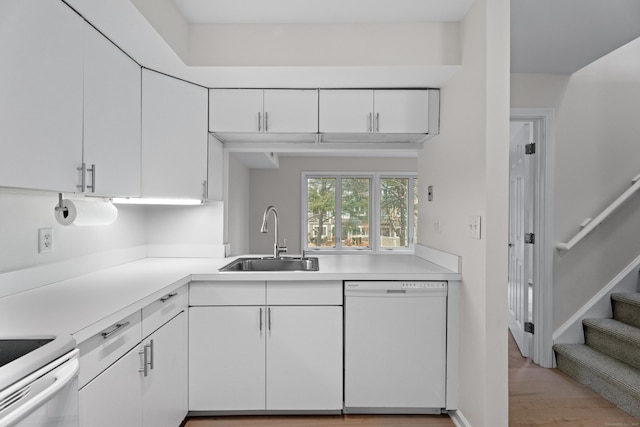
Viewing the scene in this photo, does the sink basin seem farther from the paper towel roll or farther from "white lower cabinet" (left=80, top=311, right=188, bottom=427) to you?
the paper towel roll

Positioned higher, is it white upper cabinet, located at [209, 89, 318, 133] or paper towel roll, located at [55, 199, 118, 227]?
white upper cabinet, located at [209, 89, 318, 133]

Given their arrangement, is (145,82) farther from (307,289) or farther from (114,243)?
(307,289)

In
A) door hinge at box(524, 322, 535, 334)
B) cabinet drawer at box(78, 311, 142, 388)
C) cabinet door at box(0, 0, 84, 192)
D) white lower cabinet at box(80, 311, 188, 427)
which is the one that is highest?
cabinet door at box(0, 0, 84, 192)

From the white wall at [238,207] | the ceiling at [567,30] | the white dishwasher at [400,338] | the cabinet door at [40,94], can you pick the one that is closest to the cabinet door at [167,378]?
the cabinet door at [40,94]

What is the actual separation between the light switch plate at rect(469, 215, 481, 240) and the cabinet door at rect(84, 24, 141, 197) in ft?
6.05

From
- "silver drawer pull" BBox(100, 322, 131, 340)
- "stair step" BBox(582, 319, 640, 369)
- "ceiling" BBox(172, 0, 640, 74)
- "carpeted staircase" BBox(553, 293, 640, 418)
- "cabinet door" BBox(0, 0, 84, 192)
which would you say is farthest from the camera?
"stair step" BBox(582, 319, 640, 369)

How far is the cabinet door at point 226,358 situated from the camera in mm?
2164

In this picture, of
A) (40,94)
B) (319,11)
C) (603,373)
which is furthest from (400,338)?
(40,94)

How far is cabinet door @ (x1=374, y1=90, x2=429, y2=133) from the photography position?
2533mm

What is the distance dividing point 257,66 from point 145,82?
66 cm

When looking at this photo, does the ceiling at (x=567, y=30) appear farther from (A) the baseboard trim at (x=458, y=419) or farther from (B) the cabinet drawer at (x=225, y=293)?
(A) the baseboard trim at (x=458, y=419)

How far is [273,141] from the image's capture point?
2840 mm

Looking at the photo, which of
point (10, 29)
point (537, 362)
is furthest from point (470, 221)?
point (10, 29)

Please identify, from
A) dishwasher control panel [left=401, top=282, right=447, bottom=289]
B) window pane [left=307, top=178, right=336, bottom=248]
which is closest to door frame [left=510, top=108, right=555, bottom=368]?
dishwasher control panel [left=401, top=282, right=447, bottom=289]
